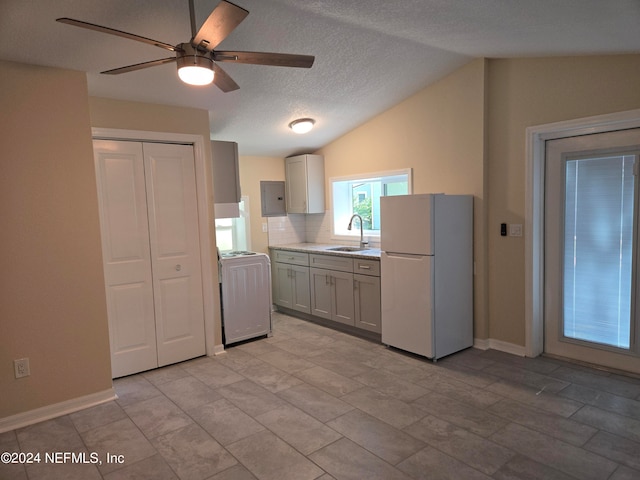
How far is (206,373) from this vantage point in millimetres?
3492

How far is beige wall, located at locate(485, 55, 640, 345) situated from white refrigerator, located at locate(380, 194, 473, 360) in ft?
0.77

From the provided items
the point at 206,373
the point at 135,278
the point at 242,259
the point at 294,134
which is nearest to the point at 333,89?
the point at 294,134

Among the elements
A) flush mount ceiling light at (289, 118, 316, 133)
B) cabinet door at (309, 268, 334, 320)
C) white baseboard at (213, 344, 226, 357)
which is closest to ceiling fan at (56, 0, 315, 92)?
flush mount ceiling light at (289, 118, 316, 133)

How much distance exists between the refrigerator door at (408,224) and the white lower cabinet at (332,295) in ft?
2.61

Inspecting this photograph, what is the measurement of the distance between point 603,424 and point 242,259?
3.11 m

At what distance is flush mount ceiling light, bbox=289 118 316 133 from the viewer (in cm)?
427

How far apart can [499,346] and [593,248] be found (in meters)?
1.14

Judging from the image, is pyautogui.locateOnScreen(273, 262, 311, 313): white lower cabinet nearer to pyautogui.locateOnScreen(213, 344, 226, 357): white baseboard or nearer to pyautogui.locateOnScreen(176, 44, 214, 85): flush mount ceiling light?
pyautogui.locateOnScreen(213, 344, 226, 357): white baseboard

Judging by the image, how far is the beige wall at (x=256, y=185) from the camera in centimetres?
524

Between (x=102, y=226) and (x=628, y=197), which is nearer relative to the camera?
(x=628, y=197)

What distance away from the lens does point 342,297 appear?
14.6 feet

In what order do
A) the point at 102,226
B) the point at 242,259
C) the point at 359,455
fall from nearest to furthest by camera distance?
the point at 359,455 < the point at 102,226 < the point at 242,259

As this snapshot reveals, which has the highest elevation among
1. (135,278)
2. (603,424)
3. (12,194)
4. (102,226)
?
(12,194)

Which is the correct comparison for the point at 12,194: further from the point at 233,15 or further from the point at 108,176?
the point at 233,15
